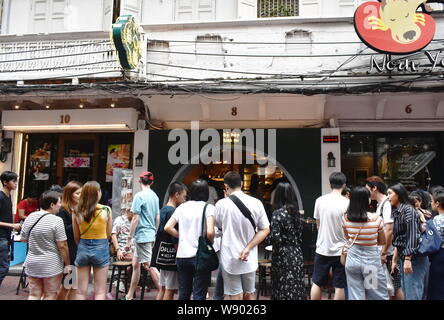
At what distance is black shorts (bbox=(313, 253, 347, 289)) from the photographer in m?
4.70

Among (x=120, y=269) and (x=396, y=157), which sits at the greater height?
(x=396, y=157)

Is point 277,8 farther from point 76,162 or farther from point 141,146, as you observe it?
point 76,162

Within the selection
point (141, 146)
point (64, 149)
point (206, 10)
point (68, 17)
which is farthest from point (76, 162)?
point (206, 10)

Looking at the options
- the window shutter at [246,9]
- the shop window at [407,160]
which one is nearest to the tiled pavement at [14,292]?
the shop window at [407,160]

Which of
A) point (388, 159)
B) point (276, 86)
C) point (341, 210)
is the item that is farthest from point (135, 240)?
point (388, 159)

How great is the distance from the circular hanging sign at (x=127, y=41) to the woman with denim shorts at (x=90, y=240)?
399cm

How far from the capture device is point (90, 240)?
4625 millimetres

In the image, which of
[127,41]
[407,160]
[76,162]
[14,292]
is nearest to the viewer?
[14,292]

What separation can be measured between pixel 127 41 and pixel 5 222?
452 centimetres

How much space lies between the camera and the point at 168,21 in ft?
30.4

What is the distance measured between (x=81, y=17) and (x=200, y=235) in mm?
8403

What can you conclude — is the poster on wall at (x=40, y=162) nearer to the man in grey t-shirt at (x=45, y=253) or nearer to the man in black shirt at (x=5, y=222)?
the man in black shirt at (x=5, y=222)
